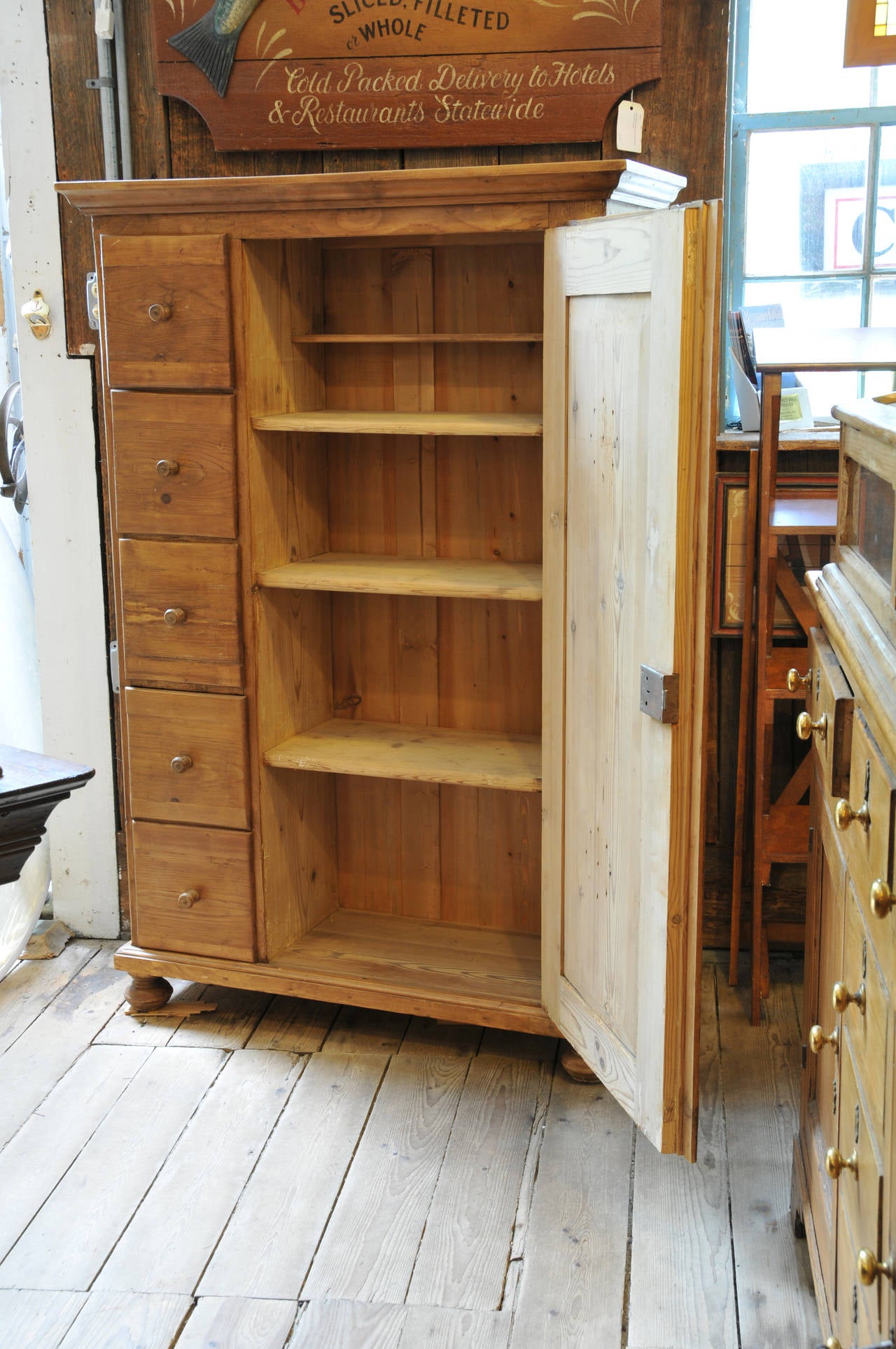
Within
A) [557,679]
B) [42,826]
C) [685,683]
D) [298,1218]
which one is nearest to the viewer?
[42,826]

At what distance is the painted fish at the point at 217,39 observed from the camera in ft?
8.60

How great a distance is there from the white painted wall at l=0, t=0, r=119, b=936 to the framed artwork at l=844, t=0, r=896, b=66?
177cm

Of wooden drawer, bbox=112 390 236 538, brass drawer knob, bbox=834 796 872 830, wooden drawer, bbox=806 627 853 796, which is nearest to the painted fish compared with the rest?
wooden drawer, bbox=112 390 236 538

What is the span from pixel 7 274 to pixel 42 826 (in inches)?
86.0

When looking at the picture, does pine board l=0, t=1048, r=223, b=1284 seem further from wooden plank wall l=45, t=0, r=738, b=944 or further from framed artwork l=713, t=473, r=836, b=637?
framed artwork l=713, t=473, r=836, b=637

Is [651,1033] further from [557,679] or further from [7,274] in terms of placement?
[7,274]

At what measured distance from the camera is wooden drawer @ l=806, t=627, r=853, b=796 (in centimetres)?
136

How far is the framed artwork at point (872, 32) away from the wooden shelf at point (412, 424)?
773 mm

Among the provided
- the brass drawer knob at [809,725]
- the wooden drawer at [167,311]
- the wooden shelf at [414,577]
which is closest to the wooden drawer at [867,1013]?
the brass drawer knob at [809,725]

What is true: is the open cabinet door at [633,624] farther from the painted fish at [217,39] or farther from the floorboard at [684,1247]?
the painted fish at [217,39]

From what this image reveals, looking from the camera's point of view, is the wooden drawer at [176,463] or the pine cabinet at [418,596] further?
the wooden drawer at [176,463]

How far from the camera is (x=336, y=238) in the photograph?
273 cm

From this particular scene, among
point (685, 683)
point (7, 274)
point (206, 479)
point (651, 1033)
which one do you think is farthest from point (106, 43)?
point (651, 1033)

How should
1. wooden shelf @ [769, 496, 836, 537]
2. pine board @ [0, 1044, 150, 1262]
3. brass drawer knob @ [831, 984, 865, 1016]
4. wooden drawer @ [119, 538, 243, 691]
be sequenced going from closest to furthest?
brass drawer knob @ [831, 984, 865, 1016]
pine board @ [0, 1044, 150, 1262]
wooden shelf @ [769, 496, 836, 537]
wooden drawer @ [119, 538, 243, 691]
